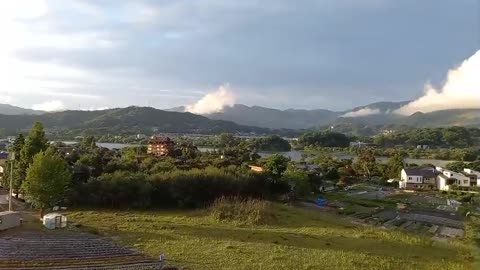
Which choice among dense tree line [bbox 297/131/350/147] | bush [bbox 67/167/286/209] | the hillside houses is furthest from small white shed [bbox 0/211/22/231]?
dense tree line [bbox 297/131/350/147]

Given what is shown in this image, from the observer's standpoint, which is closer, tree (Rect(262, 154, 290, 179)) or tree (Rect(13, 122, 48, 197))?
tree (Rect(13, 122, 48, 197))

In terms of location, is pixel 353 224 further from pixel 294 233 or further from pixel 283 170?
pixel 283 170

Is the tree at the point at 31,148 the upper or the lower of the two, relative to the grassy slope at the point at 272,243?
upper

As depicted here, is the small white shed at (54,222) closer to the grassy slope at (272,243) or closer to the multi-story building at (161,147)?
the grassy slope at (272,243)

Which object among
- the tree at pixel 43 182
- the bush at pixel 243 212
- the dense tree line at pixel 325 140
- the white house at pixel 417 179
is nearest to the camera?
the tree at pixel 43 182

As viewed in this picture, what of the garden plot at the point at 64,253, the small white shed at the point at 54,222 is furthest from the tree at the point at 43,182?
the garden plot at the point at 64,253

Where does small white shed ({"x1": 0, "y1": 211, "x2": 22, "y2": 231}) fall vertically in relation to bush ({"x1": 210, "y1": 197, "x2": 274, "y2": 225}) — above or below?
above

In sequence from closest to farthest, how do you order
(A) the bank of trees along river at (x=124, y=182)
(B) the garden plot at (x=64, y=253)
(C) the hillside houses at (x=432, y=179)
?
(B) the garden plot at (x=64, y=253), (A) the bank of trees along river at (x=124, y=182), (C) the hillside houses at (x=432, y=179)

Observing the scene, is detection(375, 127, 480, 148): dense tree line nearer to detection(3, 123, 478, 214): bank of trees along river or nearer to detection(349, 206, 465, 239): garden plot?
detection(349, 206, 465, 239): garden plot
